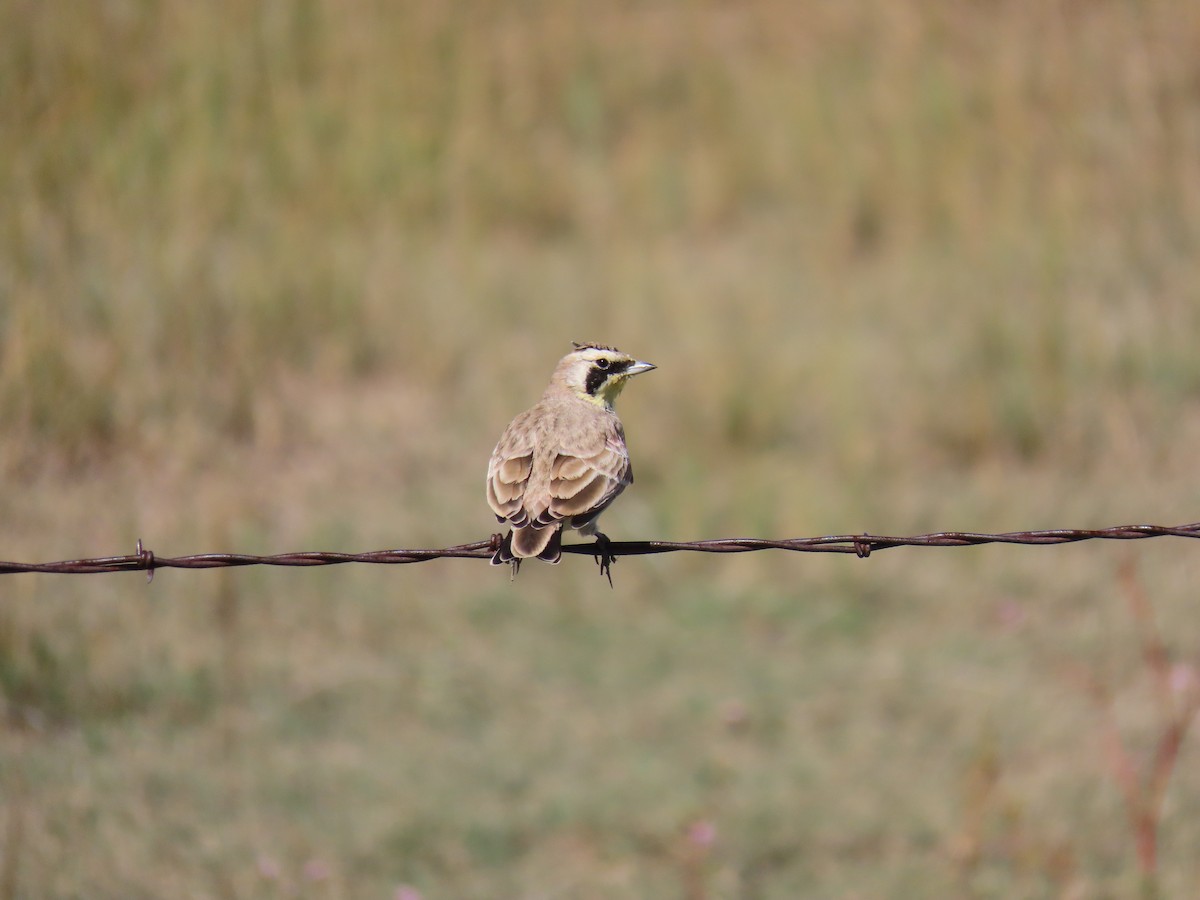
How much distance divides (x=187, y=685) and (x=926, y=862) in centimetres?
411

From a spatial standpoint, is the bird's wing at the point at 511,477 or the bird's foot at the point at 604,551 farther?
the bird's wing at the point at 511,477

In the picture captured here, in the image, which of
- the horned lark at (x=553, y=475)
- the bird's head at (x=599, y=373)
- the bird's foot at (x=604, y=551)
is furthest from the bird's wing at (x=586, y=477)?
the bird's head at (x=599, y=373)

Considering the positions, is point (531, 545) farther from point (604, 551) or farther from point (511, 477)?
point (511, 477)

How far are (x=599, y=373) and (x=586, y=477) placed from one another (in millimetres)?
1287

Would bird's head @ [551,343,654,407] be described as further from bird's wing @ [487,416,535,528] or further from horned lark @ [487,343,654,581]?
bird's wing @ [487,416,535,528]

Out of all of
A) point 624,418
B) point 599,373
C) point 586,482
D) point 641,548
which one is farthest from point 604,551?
point 624,418

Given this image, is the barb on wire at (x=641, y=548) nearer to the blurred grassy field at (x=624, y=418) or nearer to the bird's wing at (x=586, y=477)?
the bird's wing at (x=586, y=477)

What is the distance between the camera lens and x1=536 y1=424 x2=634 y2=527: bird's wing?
4727mm

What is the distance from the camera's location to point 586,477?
16.1ft

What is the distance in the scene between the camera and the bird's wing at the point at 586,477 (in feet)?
15.5

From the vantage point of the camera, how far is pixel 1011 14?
16.2 m

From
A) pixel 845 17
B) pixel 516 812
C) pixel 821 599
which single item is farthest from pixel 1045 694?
pixel 845 17

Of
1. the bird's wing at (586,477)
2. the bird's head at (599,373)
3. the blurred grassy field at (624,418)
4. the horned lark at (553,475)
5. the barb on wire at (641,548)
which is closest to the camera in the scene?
the barb on wire at (641,548)

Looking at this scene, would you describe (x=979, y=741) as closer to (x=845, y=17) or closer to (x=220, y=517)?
(x=220, y=517)
